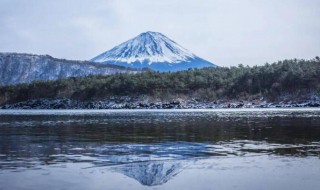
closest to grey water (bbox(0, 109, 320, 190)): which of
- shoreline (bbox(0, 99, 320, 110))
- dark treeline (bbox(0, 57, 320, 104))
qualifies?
shoreline (bbox(0, 99, 320, 110))

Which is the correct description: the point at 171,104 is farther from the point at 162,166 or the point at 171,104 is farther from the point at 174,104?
the point at 162,166

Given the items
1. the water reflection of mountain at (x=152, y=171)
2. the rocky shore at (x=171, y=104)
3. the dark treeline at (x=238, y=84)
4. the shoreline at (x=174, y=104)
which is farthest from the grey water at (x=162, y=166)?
the dark treeline at (x=238, y=84)

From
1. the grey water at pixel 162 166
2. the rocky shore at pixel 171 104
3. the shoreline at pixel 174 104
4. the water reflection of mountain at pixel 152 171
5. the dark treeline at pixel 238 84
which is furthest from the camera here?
the dark treeline at pixel 238 84

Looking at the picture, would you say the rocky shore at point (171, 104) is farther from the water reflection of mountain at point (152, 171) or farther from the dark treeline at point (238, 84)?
the water reflection of mountain at point (152, 171)

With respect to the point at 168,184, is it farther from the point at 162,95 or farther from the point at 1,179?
the point at 162,95

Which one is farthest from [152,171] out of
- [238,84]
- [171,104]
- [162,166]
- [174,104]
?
[238,84]

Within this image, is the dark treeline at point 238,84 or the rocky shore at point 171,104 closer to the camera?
the rocky shore at point 171,104

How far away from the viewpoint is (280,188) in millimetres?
15312

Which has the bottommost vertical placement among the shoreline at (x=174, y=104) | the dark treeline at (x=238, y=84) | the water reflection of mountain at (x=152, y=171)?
the water reflection of mountain at (x=152, y=171)

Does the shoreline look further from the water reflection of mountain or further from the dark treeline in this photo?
the water reflection of mountain

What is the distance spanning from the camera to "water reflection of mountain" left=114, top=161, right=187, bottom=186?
16656mm

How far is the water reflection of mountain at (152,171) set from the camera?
16656mm

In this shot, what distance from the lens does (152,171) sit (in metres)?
18.8

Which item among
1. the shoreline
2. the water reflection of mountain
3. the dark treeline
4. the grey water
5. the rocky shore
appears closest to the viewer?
the grey water
